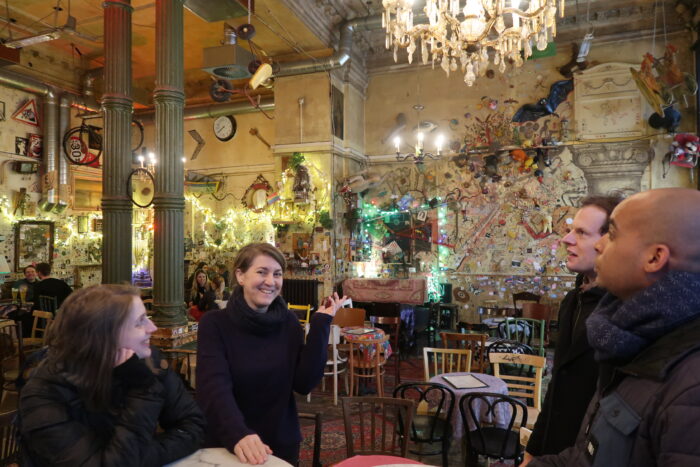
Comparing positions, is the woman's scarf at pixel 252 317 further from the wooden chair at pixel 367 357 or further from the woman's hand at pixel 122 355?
the wooden chair at pixel 367 357

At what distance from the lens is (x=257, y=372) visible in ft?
6.49

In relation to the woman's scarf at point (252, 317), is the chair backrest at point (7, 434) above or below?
below

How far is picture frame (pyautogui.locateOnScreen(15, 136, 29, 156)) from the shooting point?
9.12m

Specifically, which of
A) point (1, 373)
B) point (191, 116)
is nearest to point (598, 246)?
point (1, 373)

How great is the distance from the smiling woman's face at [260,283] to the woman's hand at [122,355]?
22.0 inches

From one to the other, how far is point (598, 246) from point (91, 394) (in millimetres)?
1670

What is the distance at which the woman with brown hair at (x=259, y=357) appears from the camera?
1930mm

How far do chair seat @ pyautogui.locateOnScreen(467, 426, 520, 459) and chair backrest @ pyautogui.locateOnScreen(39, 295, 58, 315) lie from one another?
22.3 ft

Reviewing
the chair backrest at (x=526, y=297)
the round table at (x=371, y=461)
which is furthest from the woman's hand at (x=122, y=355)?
the chair backrest at (x=526, y=297)

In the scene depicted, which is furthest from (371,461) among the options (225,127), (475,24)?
(225,127)

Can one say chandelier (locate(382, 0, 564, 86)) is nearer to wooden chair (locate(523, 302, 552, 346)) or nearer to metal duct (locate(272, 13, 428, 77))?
wooden chair (locate(523, 302, 552, 346))

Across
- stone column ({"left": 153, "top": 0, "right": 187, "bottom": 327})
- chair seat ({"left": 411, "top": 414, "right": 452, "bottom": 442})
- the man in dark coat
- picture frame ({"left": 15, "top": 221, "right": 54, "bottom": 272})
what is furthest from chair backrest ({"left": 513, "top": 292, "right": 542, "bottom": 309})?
picture frame ({"left": 15, "top": 221, "right": 54, "bottom": 272})

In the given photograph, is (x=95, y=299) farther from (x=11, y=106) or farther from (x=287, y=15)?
(x=11, y=106)

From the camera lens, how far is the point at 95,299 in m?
1.53
